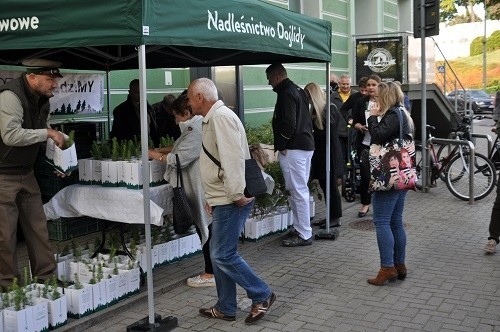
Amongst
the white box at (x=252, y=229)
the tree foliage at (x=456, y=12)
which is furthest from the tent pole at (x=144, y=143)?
the tree foliage at (x=456, y=12)

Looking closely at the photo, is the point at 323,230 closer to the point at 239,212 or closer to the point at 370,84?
the point at 370,84

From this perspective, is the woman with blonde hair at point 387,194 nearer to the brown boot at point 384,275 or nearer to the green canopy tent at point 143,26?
the brown boot at point 384,275

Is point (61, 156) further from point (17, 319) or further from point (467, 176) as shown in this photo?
point (467, 176)

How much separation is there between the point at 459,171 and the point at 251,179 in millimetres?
5978

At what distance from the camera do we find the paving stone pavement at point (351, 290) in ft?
15.2

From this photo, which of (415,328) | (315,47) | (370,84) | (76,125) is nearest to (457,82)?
(370,84)

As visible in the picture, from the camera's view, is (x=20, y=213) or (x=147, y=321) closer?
(x=147, y=321)

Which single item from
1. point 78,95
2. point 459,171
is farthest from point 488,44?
point 78,95

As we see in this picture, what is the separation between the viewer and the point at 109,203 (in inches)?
205

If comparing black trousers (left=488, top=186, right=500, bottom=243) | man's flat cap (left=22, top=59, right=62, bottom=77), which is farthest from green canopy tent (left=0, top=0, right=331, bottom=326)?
black trousers (left=488, top=186, right=500, bottom=243)

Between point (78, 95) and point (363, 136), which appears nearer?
point (78, 95)

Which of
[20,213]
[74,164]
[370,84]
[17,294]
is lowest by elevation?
[17,294]

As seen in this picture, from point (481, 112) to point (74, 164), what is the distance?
32.9 metres

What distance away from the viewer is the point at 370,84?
292 inches
